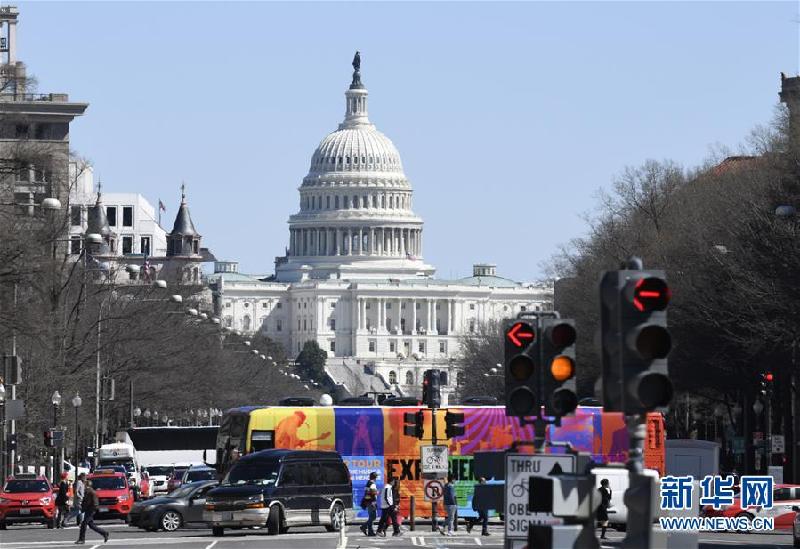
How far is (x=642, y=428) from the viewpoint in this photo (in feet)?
48.5

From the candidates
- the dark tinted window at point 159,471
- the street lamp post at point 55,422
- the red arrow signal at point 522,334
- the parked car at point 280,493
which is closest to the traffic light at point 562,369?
the red arrow signal at point 522,334

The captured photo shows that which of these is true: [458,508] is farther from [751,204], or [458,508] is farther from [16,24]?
[16,24]

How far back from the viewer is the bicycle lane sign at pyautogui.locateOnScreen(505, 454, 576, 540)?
66.0 ft

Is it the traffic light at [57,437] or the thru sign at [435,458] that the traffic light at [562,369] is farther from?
the traffic light at [57,437]

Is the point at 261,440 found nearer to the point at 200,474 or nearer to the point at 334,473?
the point at 334,473

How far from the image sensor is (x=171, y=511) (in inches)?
1967

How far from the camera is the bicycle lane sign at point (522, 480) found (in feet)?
66.0

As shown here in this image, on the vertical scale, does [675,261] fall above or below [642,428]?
above

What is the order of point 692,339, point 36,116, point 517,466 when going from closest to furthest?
1. point 517,466
2. point 692,339
3. point 36,116

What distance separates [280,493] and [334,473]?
155 cm

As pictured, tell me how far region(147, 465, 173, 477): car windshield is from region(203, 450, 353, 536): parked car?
42.7 meters

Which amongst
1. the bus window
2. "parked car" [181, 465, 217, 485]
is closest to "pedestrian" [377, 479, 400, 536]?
the bus window

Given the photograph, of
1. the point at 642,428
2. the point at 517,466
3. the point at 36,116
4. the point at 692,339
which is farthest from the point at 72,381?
the point at 642,428

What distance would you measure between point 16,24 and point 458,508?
72.0 meters
